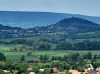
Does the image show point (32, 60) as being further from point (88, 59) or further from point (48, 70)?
point (48, 70)

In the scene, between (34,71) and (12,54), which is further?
(12,54)

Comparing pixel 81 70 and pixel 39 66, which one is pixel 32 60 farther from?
pixel 81 70

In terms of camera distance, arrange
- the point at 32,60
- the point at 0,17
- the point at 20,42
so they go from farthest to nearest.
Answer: the point at 0,17, the point at 20,42, the point at 32,60

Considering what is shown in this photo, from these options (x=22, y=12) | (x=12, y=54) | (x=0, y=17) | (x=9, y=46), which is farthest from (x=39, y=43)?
(x=22, y=12)

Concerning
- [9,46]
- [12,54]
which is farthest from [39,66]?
[9,46]

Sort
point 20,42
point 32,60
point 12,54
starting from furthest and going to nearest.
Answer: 1. point 20,42
2. point 12,54
3. point 32,60

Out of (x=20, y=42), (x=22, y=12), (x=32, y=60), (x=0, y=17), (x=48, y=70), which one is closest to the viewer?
(x=48, y=70)

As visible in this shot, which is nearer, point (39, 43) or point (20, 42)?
point (39, 43)

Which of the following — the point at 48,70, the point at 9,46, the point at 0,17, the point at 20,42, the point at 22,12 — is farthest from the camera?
the point at 22,12

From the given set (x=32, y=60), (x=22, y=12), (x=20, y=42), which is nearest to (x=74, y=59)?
(x=32, y=60)
